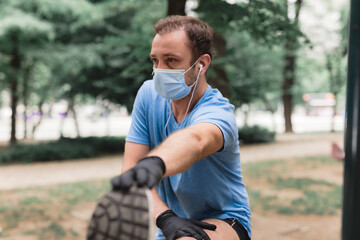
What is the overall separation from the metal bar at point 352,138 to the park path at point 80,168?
9.35 metres

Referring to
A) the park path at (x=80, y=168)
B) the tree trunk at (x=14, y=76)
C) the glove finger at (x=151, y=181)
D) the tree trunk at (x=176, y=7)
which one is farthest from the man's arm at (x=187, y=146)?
the tree trunk at (x=14, y=76)

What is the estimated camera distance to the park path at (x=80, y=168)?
11401 mm

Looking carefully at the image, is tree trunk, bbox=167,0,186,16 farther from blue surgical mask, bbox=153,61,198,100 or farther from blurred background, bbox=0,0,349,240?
blue surgical mask, bbox=153,61,198,100

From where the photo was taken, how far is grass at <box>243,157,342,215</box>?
804 centimetres

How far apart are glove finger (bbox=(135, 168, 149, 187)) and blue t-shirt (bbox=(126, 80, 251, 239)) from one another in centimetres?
60

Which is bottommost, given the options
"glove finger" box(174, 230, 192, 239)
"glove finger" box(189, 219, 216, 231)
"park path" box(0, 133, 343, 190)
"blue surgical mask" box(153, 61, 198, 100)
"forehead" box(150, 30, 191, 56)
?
"park path" box(0, 133, 343, 190)

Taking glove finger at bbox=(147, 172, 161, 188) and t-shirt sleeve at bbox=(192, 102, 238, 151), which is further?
t-shirt sleeve at bbox=(192, 102, 238, 151)

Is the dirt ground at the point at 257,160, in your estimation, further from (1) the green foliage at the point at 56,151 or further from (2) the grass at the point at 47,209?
(1) the green foliage at the point at 56,151

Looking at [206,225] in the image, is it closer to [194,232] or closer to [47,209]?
[194,232]

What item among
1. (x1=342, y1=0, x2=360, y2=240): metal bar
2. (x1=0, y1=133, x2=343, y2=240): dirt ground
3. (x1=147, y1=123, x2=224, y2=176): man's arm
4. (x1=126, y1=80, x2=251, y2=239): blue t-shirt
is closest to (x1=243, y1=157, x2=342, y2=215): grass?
(x1=0, y1=133, x2=343, y2=240): dirt ground

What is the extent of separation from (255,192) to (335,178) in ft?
10.4

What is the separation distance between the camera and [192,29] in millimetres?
1915

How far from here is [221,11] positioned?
4.86 m

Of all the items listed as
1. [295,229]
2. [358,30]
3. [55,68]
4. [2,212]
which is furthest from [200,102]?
[55,68]
